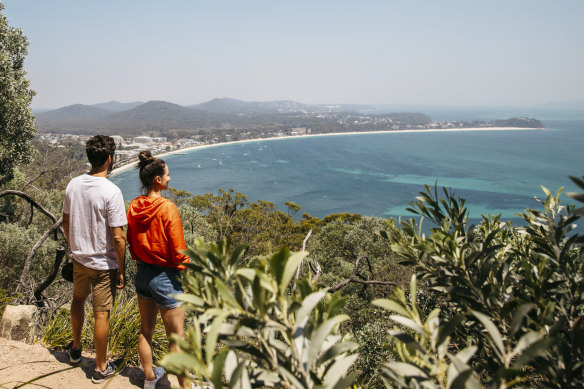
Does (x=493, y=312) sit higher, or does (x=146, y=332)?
(x=493, y=312)

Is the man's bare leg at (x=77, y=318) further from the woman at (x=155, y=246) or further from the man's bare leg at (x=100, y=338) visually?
the woman at (x=155, y=246)

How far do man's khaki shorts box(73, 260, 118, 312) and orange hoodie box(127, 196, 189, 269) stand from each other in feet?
1.18

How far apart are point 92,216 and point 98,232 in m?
0.11

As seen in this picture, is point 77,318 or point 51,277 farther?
point 51,277

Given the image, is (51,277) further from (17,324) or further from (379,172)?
(379,172)

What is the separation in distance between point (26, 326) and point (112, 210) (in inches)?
55.4

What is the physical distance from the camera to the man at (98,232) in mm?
2387

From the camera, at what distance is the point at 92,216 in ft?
7.86

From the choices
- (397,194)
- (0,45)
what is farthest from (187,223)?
(397,194)

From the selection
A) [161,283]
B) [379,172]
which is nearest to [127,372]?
[161,283]

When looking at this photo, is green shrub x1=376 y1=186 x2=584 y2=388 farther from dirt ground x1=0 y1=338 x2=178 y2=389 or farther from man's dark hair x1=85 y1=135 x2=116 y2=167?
dirt ground x1=0 y1=338 x2=178 y2=389

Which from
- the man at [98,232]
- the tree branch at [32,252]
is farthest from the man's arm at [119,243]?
the tree branch at [32,252]

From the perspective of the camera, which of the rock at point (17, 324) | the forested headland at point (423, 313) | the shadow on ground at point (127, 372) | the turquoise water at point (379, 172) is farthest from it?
the turquoise water at point (379, 172)

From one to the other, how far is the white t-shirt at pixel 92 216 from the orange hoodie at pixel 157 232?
0.54 feet
